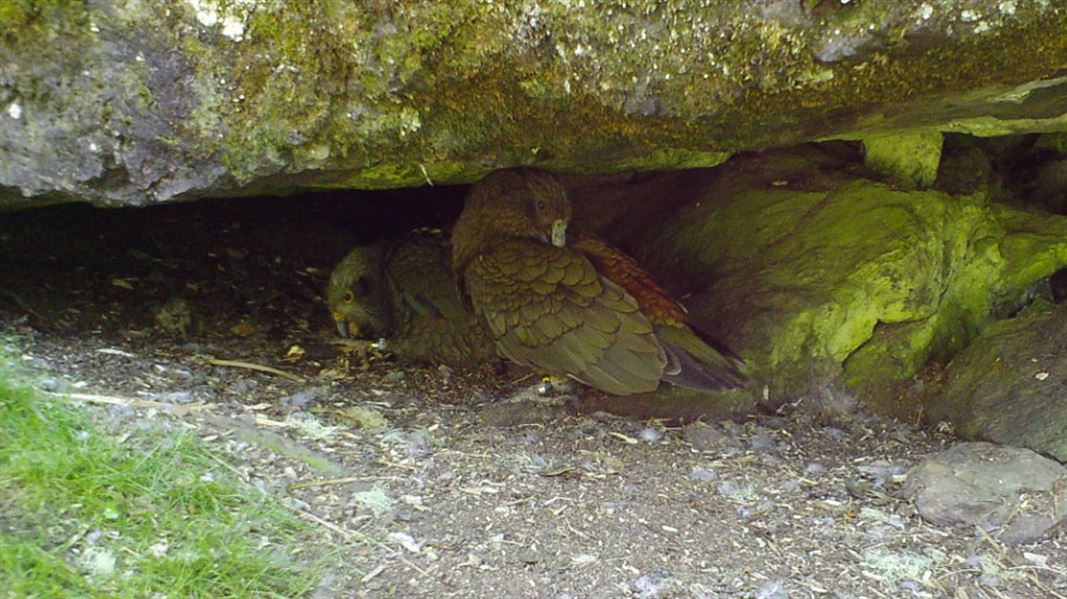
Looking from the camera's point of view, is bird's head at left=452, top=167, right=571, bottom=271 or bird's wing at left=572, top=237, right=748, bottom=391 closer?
bird's wing at left=572, top=237, right=748, bottom=391

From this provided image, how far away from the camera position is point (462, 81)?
9.80 feet

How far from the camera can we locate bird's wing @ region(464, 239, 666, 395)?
12.8 ft

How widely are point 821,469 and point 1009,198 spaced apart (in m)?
1.98

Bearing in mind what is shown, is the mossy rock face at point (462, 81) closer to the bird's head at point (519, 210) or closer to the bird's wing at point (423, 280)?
the bird's head at point (519, 210)

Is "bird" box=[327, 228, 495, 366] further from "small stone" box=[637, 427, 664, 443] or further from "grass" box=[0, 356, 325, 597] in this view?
"grass" box=[0, 356, 325, 597]

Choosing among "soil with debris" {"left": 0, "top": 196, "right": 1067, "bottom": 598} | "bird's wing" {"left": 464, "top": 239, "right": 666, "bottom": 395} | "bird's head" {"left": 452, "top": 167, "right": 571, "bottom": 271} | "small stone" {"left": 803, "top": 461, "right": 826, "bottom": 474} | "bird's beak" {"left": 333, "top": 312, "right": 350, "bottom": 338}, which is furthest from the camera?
"bird's beak" {"left": 333, "top": 312, "right": 350, "bottom": 338}

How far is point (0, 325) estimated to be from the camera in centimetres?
378

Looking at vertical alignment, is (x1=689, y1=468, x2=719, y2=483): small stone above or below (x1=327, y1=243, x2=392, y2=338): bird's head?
below

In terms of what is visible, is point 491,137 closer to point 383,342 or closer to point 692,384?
point 692,384

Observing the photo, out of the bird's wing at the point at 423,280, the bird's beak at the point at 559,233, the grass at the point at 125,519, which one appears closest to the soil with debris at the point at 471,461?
the grass at the point at 125,519

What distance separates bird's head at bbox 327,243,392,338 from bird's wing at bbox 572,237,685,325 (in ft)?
3.78

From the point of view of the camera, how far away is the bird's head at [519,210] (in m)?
4.43

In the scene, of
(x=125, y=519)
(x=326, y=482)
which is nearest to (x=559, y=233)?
(x=326, y=482)

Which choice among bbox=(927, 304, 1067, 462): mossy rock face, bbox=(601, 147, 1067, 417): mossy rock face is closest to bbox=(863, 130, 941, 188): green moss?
bbox=(601, 147, 1067, 417): mossy rock face
